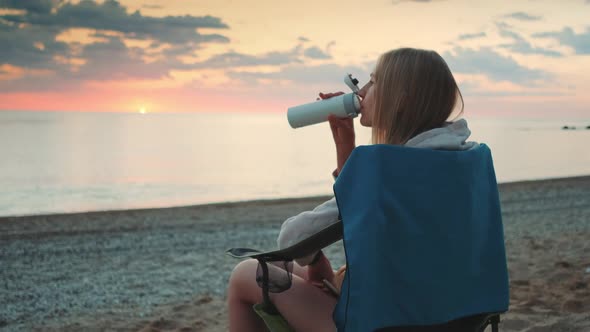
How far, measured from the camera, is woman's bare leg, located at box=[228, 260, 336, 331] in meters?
2.05

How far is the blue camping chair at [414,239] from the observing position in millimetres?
1686

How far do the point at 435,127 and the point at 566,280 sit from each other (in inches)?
159

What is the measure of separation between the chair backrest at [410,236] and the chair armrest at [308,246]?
0.54ft

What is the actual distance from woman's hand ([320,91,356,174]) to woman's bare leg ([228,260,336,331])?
1.43 ft

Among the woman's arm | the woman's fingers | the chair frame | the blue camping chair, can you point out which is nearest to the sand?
the chair frame

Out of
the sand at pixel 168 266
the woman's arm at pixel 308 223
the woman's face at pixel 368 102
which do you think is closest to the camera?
the woman's arm at pixel 308 223

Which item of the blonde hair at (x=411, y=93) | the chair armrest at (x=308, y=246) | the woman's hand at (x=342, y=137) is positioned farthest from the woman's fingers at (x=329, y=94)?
the chair armrest at (x=308, y=246)

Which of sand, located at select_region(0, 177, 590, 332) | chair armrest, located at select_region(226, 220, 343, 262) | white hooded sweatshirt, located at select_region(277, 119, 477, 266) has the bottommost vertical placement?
sand, located at select_region(0, 177, 590, 332)

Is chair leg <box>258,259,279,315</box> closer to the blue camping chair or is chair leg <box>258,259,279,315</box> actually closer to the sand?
the blue camping chair

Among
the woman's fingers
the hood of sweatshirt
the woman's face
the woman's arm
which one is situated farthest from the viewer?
the woman's fingers

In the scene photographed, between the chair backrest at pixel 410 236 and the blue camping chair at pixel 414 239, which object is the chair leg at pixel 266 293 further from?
the chair backrest at pixel 410 236

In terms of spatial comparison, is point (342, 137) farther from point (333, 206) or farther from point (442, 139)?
point (442, 139)

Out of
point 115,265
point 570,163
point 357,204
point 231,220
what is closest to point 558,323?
point 357,204

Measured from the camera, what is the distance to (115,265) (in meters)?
7.44
